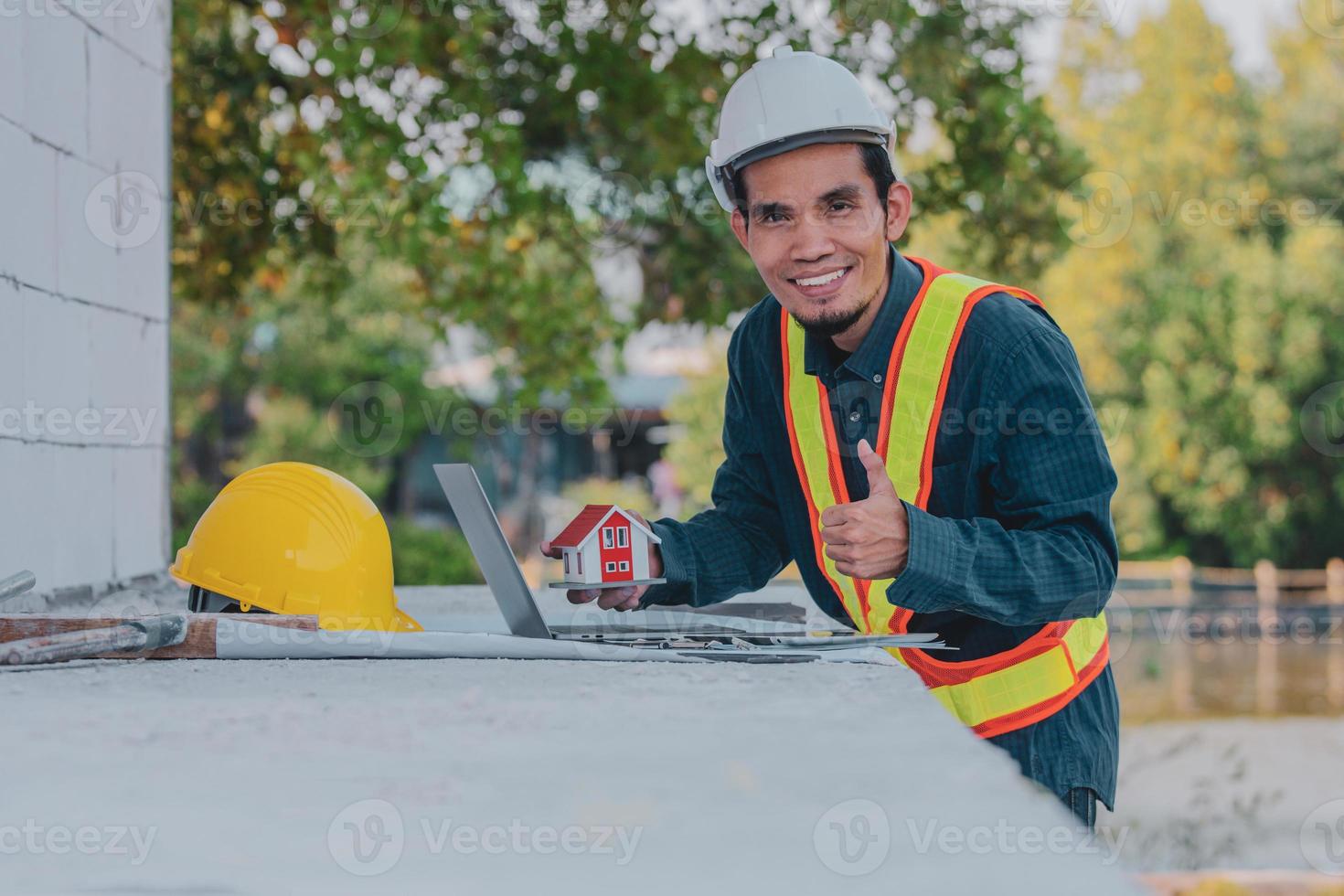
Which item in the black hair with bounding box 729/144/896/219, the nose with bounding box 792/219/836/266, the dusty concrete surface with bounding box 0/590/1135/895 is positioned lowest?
the dusty concrete surface with bounding box 0/590/1135/895

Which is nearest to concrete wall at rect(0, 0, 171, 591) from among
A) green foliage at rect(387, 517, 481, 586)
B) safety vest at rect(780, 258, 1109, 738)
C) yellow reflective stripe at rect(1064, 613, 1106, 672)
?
safety vest at rect(780, 258, 1109, 738)

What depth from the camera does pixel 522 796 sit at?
152 centimetres

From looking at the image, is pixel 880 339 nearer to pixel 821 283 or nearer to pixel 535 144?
pixel 821 283

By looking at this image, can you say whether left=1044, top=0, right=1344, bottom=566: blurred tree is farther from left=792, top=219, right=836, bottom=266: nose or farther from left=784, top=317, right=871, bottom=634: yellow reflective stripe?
left=792, top=219, right=836, bottom=266: nose

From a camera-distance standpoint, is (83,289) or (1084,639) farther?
(83,289)

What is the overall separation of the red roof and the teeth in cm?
66

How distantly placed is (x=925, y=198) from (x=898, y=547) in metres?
6.94

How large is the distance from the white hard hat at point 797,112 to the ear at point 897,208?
0.38 feet

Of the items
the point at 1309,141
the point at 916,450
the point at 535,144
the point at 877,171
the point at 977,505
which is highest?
the point at 1309,141

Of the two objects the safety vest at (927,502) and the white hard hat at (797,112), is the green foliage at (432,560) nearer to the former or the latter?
the safety vest at (927,502)

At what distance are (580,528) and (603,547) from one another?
0.07m

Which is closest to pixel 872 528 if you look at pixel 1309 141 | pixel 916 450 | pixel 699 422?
pixel 916 450

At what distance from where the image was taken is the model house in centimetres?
284

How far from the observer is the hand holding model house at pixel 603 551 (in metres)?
2.84
